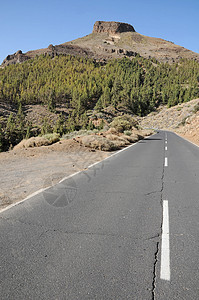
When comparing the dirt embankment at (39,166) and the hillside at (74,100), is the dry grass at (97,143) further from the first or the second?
the hillside at (74,100)

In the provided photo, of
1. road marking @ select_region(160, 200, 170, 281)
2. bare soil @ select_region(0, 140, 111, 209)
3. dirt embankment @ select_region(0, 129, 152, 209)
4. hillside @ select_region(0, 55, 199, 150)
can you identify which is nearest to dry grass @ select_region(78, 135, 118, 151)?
dirt embankment @ select_region(0, 129, 152, 209)

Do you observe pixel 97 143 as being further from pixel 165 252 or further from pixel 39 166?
pixel 165 252

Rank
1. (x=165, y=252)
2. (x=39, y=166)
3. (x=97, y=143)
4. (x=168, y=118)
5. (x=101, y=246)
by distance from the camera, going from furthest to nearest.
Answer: (x=168, y=118)
(x=97, y=143)
(x=39, y=166)
(x=101, y=246)
(x=165, y=252)

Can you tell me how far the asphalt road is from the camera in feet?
8.04

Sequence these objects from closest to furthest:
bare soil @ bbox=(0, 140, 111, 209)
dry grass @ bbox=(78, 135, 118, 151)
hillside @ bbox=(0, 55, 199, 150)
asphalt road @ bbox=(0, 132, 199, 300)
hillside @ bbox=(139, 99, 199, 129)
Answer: asphalt road @ bbox=(0, 132, 199, 300) < bare soil @ bbox=(0, 140, 111, 209) < dry grass @ bbox=(78, 135, 118, 151) < hillside @ bbox=(139, 99, 199, 129) < hillside @ bbox=(0, 55, 199, 150)

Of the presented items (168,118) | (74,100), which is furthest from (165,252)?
(74,100)

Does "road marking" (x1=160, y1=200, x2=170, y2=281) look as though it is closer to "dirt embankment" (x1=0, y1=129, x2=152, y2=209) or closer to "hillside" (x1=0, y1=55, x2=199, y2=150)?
"dirt embankment" (x1=0, y1=129, x2=152, y2=209)

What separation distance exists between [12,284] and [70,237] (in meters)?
1.21

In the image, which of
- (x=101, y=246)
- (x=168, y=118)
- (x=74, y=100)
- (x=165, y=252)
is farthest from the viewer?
(x=74, y=100)

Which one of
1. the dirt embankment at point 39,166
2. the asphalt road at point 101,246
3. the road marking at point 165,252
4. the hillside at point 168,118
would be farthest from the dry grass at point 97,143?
the hillside at point 168,118

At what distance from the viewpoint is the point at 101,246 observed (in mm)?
3291

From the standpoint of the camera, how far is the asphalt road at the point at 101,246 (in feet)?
8.04

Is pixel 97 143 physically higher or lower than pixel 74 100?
lower

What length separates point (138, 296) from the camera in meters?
2.33
